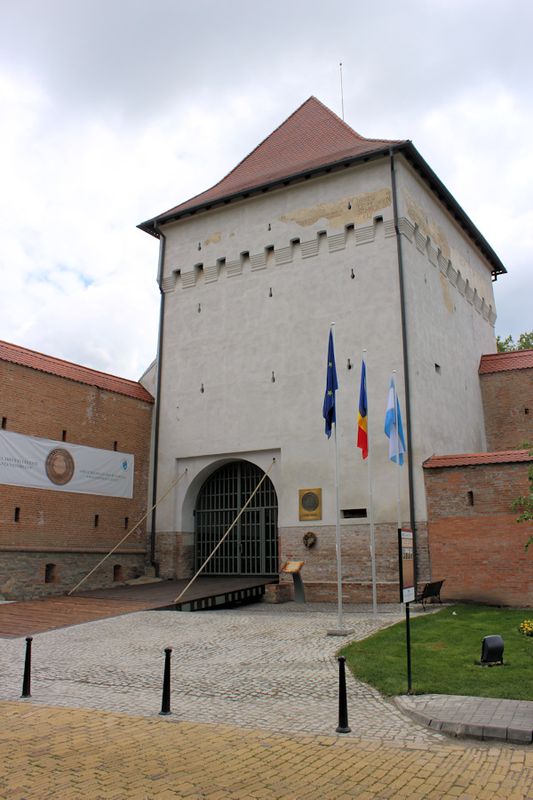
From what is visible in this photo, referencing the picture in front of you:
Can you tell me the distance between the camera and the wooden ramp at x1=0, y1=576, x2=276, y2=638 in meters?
13.9

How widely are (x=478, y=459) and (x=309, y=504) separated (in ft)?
16.0

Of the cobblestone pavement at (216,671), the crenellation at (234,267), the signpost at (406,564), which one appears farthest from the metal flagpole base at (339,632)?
the crenellation at (234,267)

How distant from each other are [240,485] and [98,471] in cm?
443

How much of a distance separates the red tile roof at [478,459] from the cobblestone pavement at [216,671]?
13.9 ft

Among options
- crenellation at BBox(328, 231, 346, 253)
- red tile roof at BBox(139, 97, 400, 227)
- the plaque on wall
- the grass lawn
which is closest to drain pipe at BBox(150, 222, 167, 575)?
red tile roof at BBox(139, 97, 400, 227)

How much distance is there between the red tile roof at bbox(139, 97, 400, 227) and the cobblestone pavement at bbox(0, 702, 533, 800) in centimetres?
1729

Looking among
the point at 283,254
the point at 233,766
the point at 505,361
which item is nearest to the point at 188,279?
the point at 283,254

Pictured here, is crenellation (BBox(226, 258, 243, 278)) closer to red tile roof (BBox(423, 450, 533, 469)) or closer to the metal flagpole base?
red tile roof (BBox(423, 450, 533, 469))

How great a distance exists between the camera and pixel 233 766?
5.55 meters

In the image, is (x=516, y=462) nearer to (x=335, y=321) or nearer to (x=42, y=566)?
(x=335, y=321)

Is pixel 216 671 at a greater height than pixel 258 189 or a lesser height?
lesser

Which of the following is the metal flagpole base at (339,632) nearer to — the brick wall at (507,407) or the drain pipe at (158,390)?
the drain pipe at (158,390)

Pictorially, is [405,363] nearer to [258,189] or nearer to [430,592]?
[430,592]

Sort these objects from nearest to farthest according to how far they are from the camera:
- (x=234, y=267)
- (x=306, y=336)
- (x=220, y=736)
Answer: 1. (x=220, y=736)
2. (x=306, y=336)
3. (x=234, y=267)
